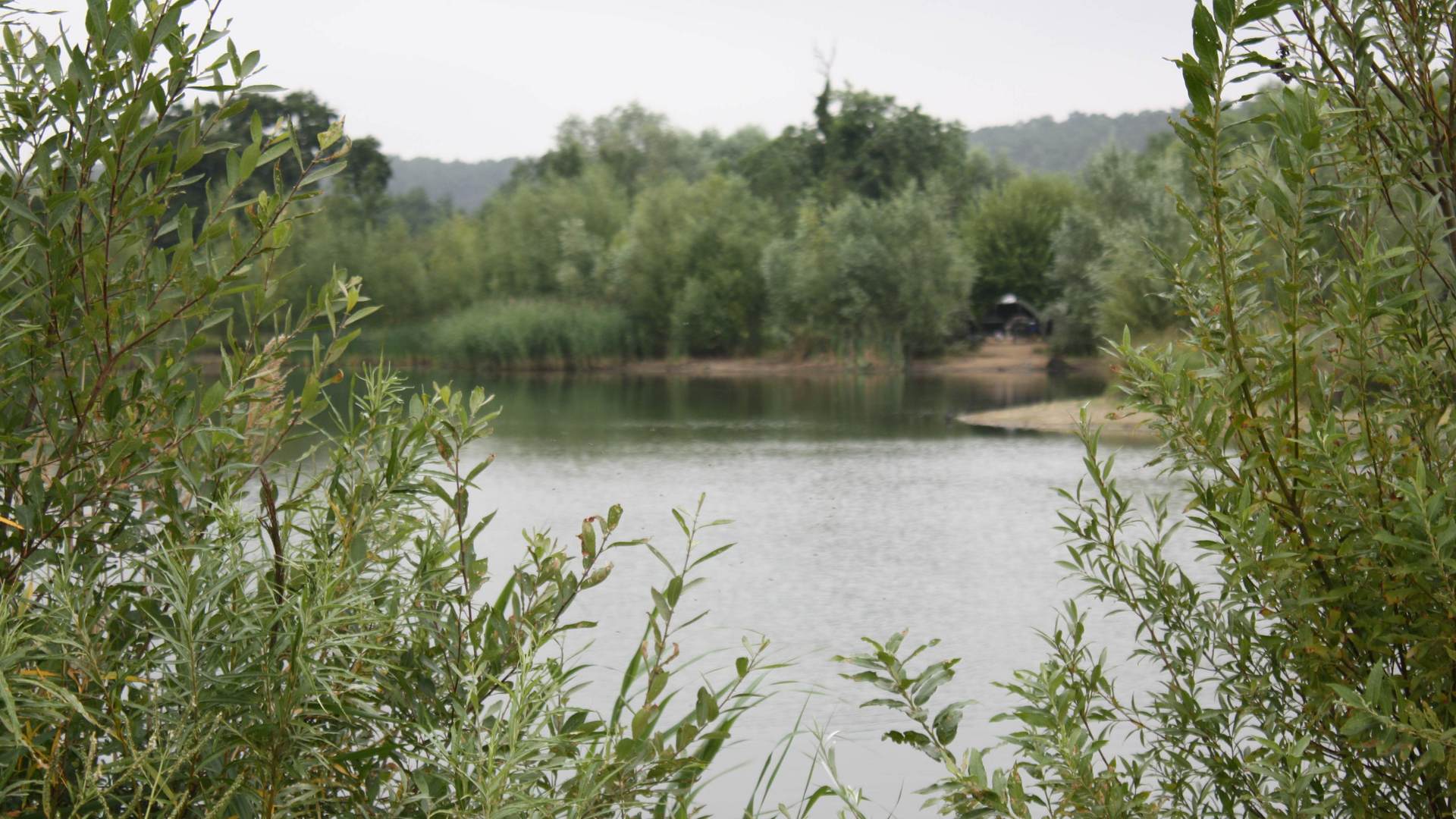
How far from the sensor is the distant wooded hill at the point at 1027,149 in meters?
159

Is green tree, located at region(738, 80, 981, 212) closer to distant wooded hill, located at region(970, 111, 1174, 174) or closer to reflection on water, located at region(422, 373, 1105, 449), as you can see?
reflection on water, located at region(422, 373, 1105, 449)

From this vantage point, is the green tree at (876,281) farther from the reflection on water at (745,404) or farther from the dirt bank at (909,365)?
the reflection on water at (745,404)

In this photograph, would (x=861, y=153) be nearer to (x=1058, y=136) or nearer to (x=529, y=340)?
(x=529, y=340)

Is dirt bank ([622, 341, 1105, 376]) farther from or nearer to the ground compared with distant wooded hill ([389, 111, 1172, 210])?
nearer to the ground

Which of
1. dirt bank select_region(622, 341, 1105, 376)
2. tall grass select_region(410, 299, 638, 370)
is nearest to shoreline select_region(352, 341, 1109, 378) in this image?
dirt bank select_region(622, 341, 1105, 376)

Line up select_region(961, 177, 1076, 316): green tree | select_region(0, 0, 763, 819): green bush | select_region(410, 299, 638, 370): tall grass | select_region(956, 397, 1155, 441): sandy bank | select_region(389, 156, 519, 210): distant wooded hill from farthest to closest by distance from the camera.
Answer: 1. select_region(389, 156, 519, 210): distant wooded hill
2. select_region(961, 177, 1076, 316): green tree
3. select_region(410, 299, 638, 370): tall grass
4. select_region(956, 397, 1155, 441): sandy bank
5. select_region(0, 0, 763, 819): green bush

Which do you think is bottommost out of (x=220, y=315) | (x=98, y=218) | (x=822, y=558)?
(x=822, y=558)

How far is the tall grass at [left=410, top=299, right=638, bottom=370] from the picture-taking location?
1981 inches

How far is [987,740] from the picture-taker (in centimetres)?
869

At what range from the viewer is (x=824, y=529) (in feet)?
56.5

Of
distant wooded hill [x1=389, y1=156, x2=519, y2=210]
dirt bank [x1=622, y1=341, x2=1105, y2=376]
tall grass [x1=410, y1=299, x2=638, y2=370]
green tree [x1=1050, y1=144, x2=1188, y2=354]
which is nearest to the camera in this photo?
green tree [x1=1050, y1=144, x2=1188, y2=354]

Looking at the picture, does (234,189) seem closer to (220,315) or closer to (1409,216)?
(220,315)

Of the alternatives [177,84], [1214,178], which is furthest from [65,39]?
[1214,178]

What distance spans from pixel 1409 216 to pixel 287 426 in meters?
2.13
